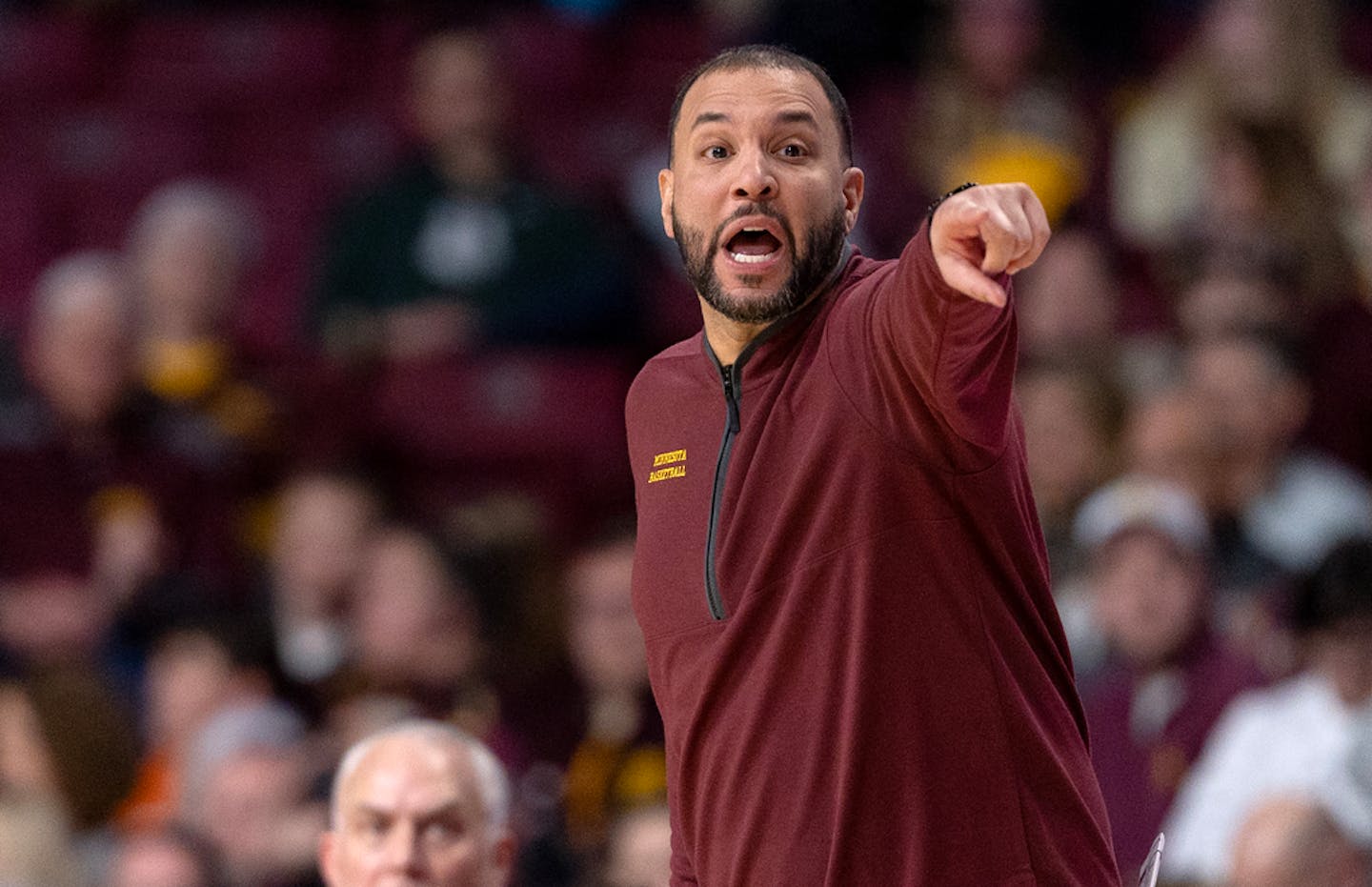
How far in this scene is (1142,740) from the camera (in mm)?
4750

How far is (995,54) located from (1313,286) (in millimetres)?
1398

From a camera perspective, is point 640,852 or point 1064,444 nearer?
point 640,852

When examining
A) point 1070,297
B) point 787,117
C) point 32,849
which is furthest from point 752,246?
point 1070,297

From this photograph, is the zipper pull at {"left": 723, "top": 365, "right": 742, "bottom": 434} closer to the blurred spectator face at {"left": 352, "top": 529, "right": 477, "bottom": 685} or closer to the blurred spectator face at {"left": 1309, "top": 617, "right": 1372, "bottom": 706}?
the blurred spectator face at {"left": 1309, "top": 617, "right": 1372, "bottom": 706}

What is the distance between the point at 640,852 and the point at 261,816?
1.11 meters

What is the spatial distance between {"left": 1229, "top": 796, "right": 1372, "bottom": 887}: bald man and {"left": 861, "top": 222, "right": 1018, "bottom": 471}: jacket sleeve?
198cm

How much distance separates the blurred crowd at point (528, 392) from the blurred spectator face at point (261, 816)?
1cm


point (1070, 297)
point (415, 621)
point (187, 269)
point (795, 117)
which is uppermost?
point (187, 269)

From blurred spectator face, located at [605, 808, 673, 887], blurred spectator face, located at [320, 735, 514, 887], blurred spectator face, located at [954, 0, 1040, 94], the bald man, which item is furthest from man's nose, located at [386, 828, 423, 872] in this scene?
blurred spectator face, located at [954, 0, 1040, 94]

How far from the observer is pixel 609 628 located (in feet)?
17.4

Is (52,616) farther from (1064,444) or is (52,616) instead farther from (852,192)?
(852,192)

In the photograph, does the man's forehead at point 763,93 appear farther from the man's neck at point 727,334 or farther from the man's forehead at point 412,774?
the man's forehead at point 412,774

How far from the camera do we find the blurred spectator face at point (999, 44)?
691cm

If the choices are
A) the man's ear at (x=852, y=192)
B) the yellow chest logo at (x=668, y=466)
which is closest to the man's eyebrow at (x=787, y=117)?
the man's ear at (x=852, y=192)
